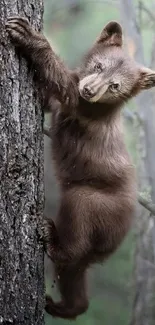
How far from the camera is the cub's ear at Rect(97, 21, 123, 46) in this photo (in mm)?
4586

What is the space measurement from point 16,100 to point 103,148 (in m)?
1.10

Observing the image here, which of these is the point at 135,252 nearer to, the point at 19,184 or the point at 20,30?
the point at 19,184

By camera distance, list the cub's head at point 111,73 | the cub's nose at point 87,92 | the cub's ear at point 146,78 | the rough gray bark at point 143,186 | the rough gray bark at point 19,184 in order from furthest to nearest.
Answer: the rough gray bark at point 143,186 < the cub's ear at point 146,78 < the cub's head at point 111,73 < the cub's nose at point 87,92 < the rough gray bark at point 19,184

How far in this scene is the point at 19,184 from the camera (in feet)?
11.5

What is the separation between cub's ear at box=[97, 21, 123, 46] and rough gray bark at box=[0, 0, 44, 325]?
3.25 ft

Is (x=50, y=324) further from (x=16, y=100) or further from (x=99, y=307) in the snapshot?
A: (x=16, y=100)

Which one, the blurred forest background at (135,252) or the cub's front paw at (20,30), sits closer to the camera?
the cub's front paw at (20,30)

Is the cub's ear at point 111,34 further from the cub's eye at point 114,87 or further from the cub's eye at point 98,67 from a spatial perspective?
the cub's eye at point 114,87

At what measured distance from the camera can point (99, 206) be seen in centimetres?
421

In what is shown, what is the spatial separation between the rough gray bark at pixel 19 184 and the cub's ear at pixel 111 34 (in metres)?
0.99

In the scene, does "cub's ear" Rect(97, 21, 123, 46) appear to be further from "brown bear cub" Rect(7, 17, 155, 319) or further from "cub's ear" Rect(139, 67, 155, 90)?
"cub's ear" Rect(139, 67, 155, 90)

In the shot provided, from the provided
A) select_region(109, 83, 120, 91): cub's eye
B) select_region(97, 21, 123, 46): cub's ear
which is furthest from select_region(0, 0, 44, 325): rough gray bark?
select_region(97, 21, 123, 46): cub's ear

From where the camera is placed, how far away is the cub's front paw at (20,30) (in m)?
3.51

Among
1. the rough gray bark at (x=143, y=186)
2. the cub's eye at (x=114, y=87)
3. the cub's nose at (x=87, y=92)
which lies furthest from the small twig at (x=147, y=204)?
the cub's nose at (x=87, y=92)
